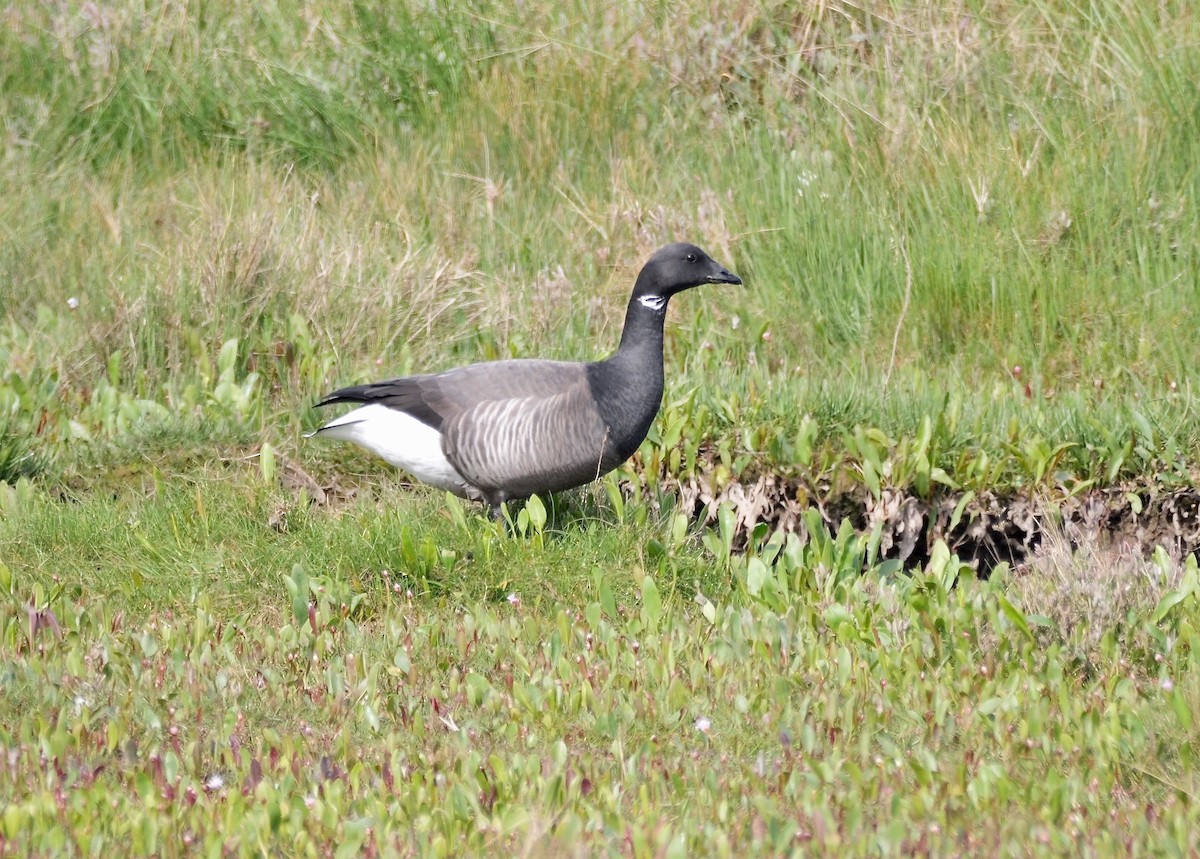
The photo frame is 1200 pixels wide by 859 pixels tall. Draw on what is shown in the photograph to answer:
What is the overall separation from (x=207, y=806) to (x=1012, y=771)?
84.2 inches

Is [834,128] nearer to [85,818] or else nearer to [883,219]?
[883,219]

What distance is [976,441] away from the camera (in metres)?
6.41

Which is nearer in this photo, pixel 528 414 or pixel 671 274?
pixel 528 414

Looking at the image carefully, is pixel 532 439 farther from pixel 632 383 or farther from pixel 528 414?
pixel 632 383

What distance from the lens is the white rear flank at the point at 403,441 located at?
6152 mm

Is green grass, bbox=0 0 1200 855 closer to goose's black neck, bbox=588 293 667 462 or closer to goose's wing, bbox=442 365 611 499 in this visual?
goose's wing, bbox=442 365 611 499

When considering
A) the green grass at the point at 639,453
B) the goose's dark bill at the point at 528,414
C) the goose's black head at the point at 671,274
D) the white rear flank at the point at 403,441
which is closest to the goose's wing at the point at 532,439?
the goose's dark bill at the point at 528,414

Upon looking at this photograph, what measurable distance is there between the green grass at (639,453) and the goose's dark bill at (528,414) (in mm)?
234

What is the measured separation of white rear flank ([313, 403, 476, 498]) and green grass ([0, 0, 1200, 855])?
0.13 meters

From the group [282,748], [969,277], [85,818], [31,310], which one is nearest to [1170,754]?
[282,748]

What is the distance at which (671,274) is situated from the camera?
248 inches

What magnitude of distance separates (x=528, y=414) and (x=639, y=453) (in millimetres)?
829

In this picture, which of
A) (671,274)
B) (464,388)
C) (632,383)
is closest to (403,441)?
(464,388)

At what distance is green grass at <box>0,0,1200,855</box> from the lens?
3.89m
